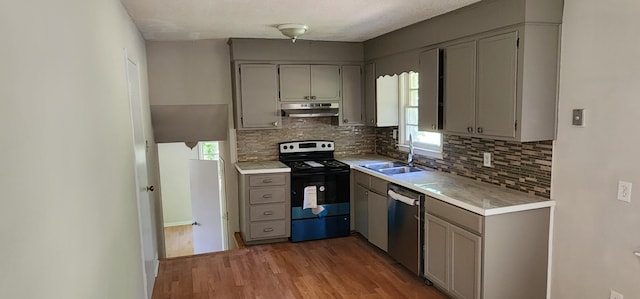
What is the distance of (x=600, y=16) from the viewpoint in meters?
2.67

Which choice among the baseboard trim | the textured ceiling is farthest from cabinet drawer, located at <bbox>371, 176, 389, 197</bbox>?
the baseboard trim

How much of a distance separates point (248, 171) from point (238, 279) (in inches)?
47.9

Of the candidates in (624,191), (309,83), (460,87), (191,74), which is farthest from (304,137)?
(624,191)

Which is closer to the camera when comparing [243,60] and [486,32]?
[486,32]

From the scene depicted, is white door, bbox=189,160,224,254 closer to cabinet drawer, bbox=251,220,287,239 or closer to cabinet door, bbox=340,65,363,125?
cabinet drawer, bbox=251,220,287,239

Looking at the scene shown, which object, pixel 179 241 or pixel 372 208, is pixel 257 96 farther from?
pixel 179 241

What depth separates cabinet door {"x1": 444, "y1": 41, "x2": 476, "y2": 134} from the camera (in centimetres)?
338

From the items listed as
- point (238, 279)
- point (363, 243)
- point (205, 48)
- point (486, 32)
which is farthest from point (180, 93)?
point (486, 32)

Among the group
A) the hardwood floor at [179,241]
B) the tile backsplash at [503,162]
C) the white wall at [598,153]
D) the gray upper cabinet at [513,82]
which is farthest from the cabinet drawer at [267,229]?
the hardwood floor at [179,241]

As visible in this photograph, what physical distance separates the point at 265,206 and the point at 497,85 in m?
2.79

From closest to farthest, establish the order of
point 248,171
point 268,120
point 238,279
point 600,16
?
1. point 600,16
2. point 238,279
3. point 248,171
4. point 268,120

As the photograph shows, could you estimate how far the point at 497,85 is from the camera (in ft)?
10.3

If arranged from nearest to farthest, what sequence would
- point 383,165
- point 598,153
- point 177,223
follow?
point 598,153
point 383,165
point 177,223

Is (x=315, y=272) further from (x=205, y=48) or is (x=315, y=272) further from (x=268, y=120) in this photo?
(x=205, y=48)
